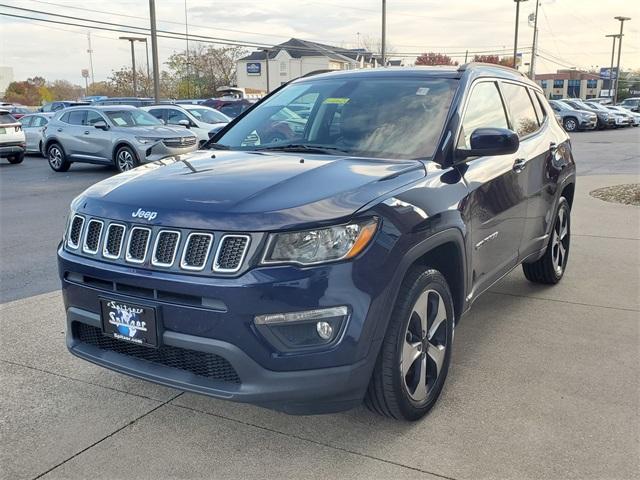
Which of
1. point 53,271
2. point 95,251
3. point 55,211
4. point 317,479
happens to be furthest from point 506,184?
point 55,211

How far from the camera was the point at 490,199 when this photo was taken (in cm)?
393

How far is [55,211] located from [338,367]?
867 cm

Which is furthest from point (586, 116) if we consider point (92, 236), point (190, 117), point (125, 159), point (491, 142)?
point (92, 236)

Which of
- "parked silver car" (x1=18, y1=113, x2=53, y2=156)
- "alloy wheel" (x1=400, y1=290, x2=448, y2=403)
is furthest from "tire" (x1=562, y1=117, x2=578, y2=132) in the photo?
"alloy wheel" (x1=400, y1=290, x2=448, y2=403)

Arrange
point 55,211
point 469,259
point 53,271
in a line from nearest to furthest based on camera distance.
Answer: point 469,259
point 53,271
point 55,211

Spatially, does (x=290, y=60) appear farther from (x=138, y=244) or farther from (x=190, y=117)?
(x=138, y=244)

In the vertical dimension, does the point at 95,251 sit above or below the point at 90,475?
above

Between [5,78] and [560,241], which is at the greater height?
[5,78]

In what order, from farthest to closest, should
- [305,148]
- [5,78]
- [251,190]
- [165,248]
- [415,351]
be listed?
[5,78], [305,148], [415,351], [251,190], [165,248]

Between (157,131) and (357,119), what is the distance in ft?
38.6

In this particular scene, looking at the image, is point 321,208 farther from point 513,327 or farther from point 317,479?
point 513,327

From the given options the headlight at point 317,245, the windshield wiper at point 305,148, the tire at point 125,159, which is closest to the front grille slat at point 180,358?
the headlight at point 317,245

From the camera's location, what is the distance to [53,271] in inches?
249

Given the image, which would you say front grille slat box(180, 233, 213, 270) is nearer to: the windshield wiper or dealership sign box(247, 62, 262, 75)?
the windshield wiper
